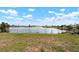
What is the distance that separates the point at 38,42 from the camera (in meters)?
3.15

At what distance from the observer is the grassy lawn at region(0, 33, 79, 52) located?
123 inches

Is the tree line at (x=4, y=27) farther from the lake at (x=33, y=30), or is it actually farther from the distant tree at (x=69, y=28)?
the distant tree at (x=69, y=28)

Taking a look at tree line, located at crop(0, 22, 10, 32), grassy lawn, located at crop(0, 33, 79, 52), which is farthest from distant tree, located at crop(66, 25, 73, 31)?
tree line, located at crop(0, 22, 10, 32)

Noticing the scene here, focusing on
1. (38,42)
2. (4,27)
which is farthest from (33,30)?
(4,27)

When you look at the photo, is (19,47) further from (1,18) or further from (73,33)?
(73,33)

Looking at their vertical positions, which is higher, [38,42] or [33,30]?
[33,30]

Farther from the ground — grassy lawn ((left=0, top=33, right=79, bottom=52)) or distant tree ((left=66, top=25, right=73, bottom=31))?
distant tree ((left=66, top=25, right=73, bottom=31))

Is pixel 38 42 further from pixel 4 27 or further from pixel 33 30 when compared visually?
pixel 4 27

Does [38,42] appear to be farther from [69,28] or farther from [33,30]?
[69,28]

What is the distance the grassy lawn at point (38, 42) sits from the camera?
313cm

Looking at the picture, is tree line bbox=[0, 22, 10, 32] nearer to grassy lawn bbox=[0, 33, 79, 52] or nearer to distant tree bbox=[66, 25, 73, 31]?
grassy lawn bbox=[0, 33, 79, 52]
